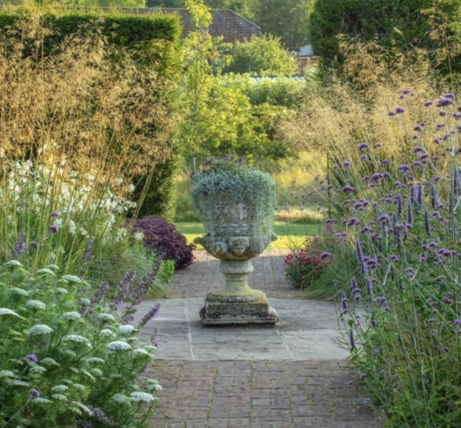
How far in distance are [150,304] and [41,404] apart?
579 centimetres

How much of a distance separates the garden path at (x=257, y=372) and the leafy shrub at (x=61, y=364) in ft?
1.73

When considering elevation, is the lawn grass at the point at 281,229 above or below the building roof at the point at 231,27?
below

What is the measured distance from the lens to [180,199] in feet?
68.2

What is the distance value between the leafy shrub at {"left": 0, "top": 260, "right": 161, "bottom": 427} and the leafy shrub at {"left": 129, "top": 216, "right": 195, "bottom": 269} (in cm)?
722

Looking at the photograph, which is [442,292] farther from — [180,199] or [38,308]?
[180,199]

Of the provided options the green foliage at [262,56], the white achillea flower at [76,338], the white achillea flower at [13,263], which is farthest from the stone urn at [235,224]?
the green foliage at [262,56]

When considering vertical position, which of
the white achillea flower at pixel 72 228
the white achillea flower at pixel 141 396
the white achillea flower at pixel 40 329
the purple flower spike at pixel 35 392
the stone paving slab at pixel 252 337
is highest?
the white achillea flower at pixel 40 329

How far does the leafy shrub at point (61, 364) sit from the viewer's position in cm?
520

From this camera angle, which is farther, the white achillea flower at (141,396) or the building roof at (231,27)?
the building roof at (231,27)

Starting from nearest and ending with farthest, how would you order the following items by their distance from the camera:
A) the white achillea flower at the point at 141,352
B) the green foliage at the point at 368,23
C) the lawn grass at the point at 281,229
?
the white achillea flower at the point at 141,352 < the green foliage at the point at 368,23 < the lawn grass at the point at 281,229

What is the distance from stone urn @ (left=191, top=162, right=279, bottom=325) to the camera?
9.39 m

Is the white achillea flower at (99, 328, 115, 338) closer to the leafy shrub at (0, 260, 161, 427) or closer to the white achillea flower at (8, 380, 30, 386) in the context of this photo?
the leafy shrub at (0, 260, 161, 427)

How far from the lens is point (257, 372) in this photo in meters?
7.68

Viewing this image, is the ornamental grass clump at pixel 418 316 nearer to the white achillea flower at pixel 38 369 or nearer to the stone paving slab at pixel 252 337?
the stone paving slab at pixel 252 337
